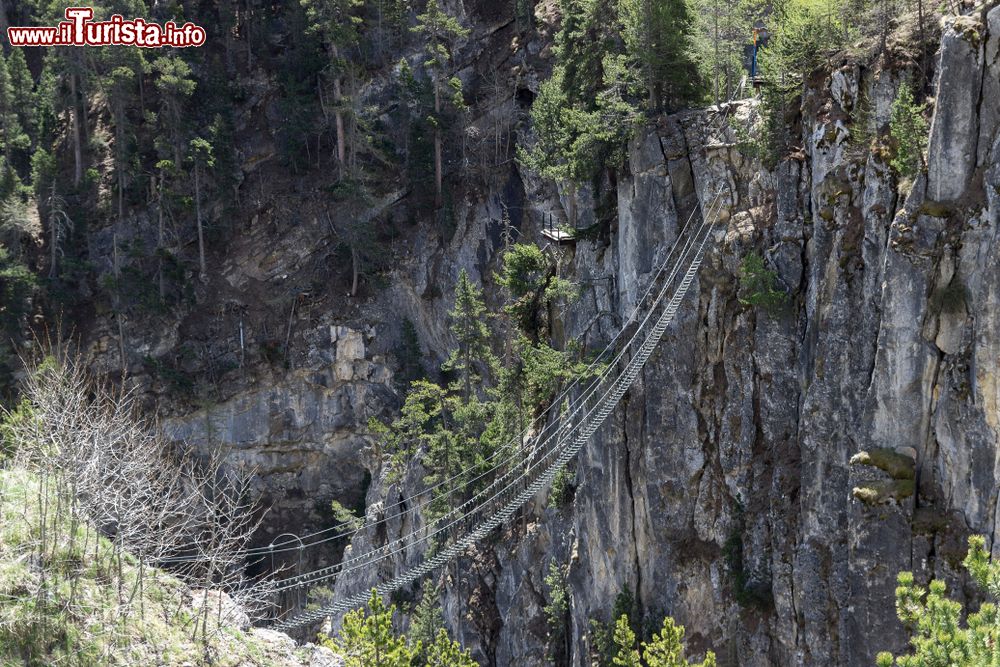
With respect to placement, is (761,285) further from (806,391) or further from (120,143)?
(120,143)

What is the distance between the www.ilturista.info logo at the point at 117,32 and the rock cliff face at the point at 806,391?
20963 mm

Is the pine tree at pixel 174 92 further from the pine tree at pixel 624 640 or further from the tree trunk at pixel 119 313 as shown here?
the pine tree at pixel 624 640

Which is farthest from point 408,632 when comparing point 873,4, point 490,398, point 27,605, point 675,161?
point 873,4

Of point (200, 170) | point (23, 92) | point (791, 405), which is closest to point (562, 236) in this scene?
point (791, 405)

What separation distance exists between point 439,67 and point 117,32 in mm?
11565

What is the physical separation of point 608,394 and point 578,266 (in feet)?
13.7

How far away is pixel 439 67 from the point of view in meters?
35.8

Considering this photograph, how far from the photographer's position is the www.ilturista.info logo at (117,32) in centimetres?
3753

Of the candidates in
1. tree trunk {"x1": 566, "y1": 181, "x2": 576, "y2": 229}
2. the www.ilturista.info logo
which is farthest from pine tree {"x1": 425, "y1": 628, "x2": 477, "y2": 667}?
the www.ilturista.info logo

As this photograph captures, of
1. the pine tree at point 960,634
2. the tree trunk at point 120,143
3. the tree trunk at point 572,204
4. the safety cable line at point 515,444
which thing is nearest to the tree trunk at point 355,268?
the safety cable line at point 515,444

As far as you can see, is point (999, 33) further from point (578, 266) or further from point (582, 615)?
point (582, 615)

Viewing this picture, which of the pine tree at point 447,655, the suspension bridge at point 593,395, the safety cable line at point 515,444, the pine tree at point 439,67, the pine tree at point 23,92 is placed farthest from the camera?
the pine tree at point 23,92

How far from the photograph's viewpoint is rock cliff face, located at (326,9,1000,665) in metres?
14.7

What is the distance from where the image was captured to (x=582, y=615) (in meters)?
23.3
